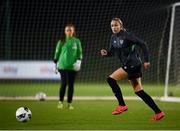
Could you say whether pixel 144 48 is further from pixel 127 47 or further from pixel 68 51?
pixel 68 51

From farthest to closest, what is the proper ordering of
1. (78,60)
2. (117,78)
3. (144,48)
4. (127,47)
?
1. (78,60)
2. (117,78)
3. (127,47)
4. (144,48)

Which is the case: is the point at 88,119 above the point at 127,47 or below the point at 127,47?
below

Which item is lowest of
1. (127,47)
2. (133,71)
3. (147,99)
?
(147,99)

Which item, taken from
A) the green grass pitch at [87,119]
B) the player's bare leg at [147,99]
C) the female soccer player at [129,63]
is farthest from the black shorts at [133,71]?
the green grass pitch at [87,119]

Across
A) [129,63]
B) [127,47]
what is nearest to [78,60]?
[127,47]

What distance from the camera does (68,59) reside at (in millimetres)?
13320

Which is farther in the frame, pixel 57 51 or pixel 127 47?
pixel 57 51

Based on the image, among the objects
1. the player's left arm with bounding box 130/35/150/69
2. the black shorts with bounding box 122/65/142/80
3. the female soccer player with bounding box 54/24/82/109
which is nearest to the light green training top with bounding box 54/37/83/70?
the female soccer player with bounding box 54/24/82/109

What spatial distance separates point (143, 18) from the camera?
19641 millimetres

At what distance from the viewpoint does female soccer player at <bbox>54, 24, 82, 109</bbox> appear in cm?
1326

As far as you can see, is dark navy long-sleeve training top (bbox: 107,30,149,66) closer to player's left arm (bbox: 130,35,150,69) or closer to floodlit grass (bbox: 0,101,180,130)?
player's left arm (bbox: 130,35,150,69)

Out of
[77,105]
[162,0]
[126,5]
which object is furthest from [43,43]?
[77,105]

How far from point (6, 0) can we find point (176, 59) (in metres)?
10.8

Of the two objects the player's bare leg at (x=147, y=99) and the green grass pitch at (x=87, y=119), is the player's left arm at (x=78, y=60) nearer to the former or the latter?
the green grass pitch at (x=87, y=119)
